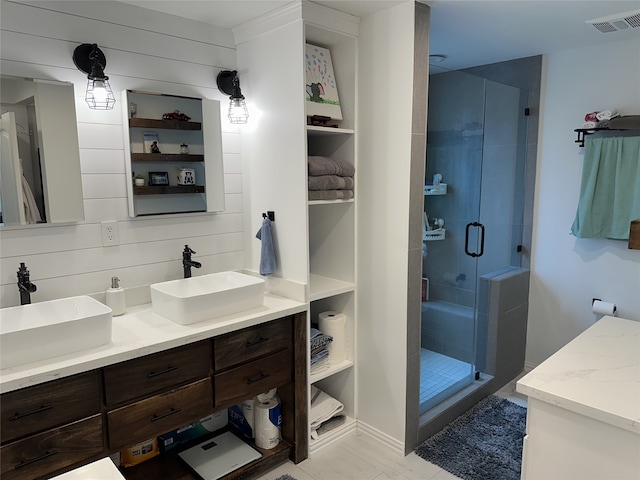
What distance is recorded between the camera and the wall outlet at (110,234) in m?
2.09

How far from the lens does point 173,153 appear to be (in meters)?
2.28

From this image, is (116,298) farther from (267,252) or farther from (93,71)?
(93,71)

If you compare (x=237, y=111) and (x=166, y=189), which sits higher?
(x=237, y=111)

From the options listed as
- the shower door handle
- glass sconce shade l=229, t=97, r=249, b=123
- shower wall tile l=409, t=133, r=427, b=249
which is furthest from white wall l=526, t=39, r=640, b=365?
glass sconce shade l=229, t=97, r=249, b=123

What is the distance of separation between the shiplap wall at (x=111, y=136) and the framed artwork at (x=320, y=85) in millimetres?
476

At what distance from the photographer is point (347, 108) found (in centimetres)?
244

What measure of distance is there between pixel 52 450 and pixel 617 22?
324 cm

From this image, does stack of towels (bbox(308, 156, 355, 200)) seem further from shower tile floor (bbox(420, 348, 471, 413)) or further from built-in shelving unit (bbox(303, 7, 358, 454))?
shower tile floor (bbox(420, 348, 471, 413))

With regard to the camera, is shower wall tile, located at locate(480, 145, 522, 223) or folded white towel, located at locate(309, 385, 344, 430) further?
shower wall tile, located at locate(480, 145, 522, 223)

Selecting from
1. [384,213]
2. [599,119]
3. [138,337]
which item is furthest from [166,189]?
[599,119]

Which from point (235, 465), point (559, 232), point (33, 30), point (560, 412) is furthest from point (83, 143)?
point (559, 232)

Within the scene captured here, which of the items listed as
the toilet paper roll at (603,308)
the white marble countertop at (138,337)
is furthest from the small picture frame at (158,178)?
the toilet paper roll at (603,308)

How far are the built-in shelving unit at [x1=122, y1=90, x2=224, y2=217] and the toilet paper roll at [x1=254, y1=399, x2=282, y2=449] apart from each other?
1.10 m

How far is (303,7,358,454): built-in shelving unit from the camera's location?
94.0 inches
